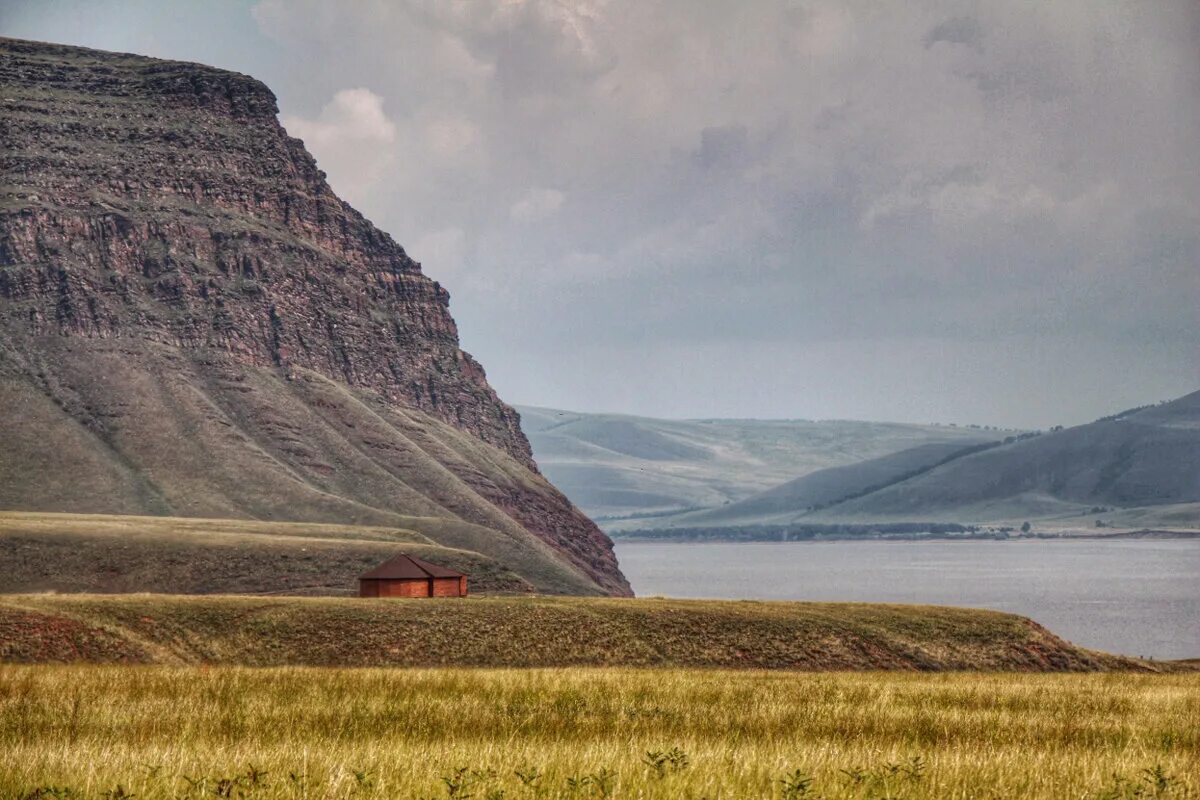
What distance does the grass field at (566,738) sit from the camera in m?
15.5

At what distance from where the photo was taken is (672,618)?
2758 inches

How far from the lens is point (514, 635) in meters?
64.9

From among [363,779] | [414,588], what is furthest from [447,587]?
[363,779]

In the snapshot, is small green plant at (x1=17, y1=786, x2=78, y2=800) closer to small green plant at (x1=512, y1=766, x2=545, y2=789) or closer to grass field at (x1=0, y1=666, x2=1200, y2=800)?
grass field at (x1=0, y1=666, x2=1200, y2=800)

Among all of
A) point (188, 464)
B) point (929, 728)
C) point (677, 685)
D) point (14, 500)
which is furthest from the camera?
point (188, 464)

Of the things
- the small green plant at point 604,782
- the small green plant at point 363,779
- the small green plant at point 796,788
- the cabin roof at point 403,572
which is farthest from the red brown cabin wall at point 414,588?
the small green plant at point 796,788

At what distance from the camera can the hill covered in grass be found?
57.1 metres

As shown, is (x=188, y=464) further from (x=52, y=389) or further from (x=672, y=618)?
(x=672, y=618)

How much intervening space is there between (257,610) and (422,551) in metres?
70.4

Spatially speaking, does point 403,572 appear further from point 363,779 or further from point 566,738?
point 363,779

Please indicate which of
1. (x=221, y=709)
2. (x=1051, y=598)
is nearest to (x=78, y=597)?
(x=221, y=709)

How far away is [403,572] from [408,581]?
0.83 metres

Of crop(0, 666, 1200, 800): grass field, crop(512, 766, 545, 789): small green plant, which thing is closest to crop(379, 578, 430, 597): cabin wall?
crop(0, 666, 1200, 800): grass field

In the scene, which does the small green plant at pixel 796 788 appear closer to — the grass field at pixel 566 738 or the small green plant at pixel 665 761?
the grass field at pixel 566 738
